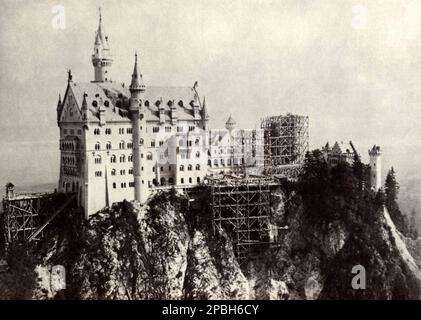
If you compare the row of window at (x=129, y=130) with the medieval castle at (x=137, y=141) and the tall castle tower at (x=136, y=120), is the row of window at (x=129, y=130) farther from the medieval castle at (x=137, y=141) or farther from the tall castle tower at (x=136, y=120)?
the tall castle tower at (x=136, y=120)

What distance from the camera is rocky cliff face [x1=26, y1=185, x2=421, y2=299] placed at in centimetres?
6091

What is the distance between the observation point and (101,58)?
221 ft

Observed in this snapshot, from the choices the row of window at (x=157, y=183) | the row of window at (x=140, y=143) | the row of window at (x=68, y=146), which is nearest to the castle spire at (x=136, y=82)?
the row of window at (x=140, y=143)

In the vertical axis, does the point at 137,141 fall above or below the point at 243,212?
above

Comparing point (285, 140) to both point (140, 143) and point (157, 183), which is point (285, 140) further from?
point (140, 143)

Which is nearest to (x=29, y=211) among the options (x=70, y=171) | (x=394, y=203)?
(x=70, y=171)

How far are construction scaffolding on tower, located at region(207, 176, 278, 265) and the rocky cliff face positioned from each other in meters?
1.21

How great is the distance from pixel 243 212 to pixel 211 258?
22.7 ft

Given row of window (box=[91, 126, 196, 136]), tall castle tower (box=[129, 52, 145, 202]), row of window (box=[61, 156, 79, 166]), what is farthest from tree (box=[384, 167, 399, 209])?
row of window (box=[61, 156, 79, 166])

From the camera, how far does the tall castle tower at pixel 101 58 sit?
65188 mm

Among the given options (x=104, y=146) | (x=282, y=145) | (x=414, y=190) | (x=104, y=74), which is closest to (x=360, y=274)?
(x=414, y=190)

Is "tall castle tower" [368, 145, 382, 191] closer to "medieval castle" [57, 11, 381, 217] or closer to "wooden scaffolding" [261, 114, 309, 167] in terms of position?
"medieval castle" [57, 11, 381, 217]

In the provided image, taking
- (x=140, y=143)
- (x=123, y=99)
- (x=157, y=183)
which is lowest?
(x=157, y=183)

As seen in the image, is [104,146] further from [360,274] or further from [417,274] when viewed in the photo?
[417,274]
